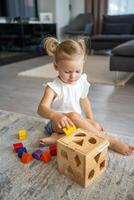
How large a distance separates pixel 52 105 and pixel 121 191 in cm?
55

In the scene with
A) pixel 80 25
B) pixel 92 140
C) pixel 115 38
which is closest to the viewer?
pixel 92 140

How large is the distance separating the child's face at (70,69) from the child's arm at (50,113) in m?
0.10

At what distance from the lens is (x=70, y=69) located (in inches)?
44.3

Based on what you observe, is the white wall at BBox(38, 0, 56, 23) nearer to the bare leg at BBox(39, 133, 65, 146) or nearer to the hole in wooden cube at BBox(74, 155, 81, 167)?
the bare leg at BBox(39, 133, 65, 146)

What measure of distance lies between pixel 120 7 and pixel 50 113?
4.53 metres

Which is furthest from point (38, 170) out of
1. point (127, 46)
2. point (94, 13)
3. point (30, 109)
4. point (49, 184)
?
point (94, 13)

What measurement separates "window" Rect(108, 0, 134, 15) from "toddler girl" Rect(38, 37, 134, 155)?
421 centimetres

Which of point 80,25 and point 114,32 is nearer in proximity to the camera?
point 114,32

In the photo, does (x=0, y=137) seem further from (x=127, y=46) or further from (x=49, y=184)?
(x=127, y=46)

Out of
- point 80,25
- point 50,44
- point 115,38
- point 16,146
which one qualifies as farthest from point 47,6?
point 16,146

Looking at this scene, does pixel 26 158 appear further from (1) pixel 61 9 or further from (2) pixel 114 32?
(1) pixel 61 9

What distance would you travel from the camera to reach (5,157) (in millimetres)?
1148

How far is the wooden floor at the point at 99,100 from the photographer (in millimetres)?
1602

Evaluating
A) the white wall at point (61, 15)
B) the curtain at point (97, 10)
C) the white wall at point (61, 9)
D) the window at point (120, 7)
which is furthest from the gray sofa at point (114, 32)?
the white wall at point (61, 15)
